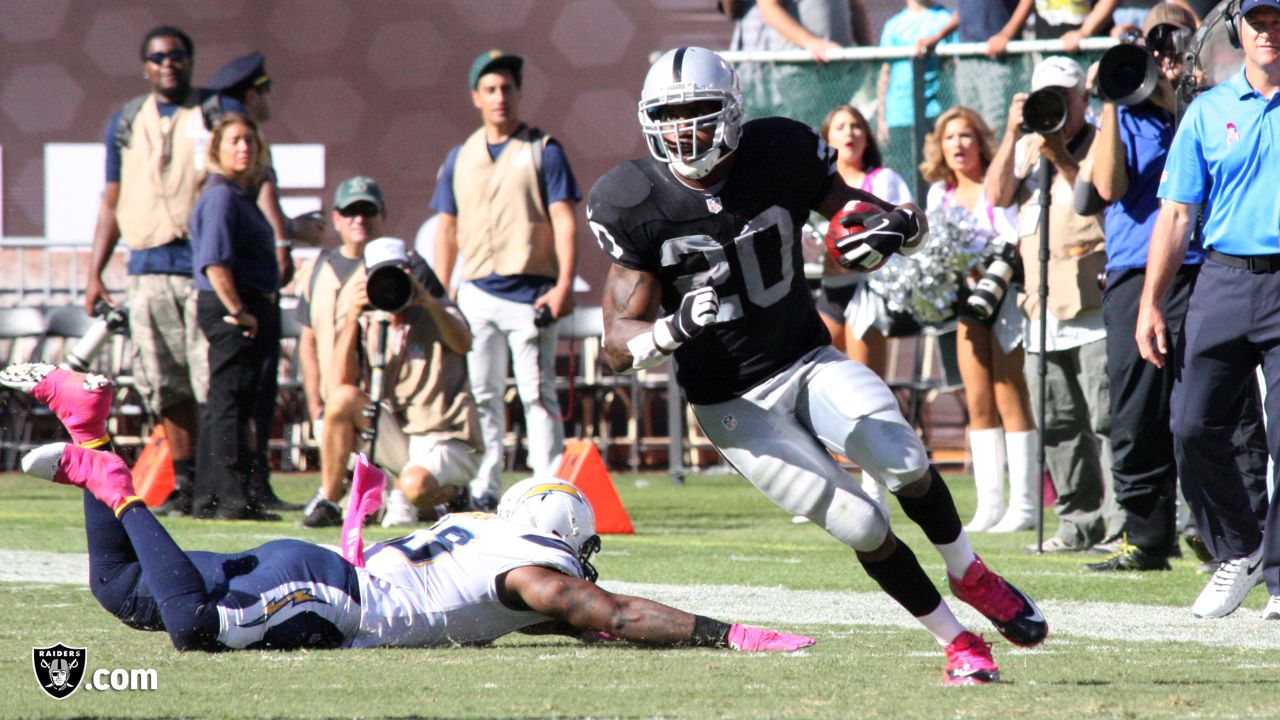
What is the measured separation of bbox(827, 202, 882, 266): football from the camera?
4625mm

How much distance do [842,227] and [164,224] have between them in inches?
241

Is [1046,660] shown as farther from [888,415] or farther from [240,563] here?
[240,563]

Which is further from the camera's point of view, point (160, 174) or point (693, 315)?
point (160, 174)

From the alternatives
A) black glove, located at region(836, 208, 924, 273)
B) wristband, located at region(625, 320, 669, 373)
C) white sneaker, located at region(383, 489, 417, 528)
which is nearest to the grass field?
wristband, located at region(625, 320, 669, 373)

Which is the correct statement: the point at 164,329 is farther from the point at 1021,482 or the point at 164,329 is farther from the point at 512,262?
the point at 1021,482

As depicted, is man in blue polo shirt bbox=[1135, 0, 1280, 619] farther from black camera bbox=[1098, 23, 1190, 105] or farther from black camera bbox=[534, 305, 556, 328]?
black camera bbox=[534, 305, 556, 328]

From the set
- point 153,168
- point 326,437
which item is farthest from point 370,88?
point 326,437

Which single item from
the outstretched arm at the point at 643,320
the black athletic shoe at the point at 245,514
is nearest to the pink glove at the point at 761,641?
the outstretched arm at the point at 643,320

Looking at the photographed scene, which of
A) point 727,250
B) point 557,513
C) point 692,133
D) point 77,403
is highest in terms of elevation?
point 692,133

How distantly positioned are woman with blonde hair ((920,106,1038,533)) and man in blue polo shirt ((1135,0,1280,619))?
2636 millimetres

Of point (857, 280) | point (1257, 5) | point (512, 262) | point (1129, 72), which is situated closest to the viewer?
point (1257, 5)

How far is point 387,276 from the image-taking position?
8.66 m

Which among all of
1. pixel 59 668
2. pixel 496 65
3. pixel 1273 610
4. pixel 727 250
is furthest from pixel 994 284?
pixel 59 668

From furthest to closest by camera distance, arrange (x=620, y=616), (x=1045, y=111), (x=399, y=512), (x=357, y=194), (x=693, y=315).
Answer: (x=357, y=194)
(x=399, y=512)
(x=1045, y=111)
(x=620, y=616)
(x=693, y=315)
